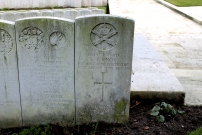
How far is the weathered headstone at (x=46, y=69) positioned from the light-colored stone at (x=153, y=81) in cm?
100

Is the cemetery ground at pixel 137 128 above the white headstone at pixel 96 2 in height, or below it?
below

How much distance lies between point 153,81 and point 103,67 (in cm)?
116

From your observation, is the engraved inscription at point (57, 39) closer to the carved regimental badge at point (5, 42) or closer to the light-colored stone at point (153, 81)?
the carved regimental badge at point (5, 42)

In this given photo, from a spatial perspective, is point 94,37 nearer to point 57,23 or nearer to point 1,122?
point 57,23

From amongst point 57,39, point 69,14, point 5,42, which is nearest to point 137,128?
point 57,39

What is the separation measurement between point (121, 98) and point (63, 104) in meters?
0.69

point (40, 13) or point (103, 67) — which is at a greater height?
point (40, 13)

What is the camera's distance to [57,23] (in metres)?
2.92

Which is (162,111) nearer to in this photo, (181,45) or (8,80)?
(8,80)

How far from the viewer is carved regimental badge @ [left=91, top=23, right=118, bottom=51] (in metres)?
2.93

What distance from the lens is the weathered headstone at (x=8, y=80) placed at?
2.95 metres

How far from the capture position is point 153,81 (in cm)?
394

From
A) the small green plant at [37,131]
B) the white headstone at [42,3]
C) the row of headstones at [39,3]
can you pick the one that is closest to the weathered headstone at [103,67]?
the small green plant at [37,131]

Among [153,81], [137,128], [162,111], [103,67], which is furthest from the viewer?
[153,81]
